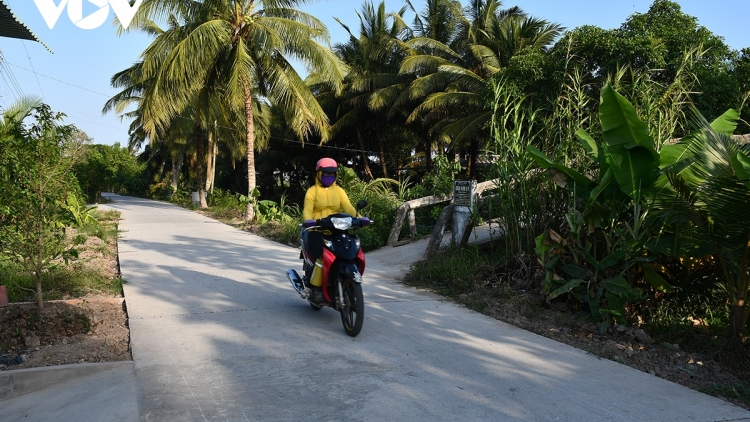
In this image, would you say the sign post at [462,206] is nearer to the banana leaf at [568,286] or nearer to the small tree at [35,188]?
the banana leaf at [568,286]

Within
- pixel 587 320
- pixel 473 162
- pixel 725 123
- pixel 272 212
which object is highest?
pixel 473 162

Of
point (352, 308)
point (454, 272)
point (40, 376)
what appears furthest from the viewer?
point (454, 272)

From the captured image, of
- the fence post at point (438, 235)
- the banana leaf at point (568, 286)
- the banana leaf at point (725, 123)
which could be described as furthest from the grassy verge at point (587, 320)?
the banana leaf at point (725, 123)

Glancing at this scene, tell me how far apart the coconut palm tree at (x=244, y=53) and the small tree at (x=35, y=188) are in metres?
11.5

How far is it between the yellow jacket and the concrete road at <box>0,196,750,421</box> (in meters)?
1.16

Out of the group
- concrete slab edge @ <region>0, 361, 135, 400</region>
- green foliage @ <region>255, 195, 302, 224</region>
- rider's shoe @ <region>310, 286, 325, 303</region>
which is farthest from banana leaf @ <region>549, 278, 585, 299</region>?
green foliage @ <region>255, 195, 302, 224</region>

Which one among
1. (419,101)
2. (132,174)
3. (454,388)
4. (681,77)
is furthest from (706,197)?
(132,174)

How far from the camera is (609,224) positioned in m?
6.23

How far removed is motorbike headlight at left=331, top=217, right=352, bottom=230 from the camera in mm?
5711

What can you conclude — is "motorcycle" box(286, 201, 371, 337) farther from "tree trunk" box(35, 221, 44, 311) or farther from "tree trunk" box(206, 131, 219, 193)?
"tree trunk" box(206, 131, 219, 193)

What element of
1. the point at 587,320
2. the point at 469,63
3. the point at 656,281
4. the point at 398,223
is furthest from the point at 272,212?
the point at 656,281

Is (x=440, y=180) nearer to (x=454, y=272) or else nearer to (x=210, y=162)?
(x=454, y=272)

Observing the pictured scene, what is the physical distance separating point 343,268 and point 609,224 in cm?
286

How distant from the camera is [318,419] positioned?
3695 mm
